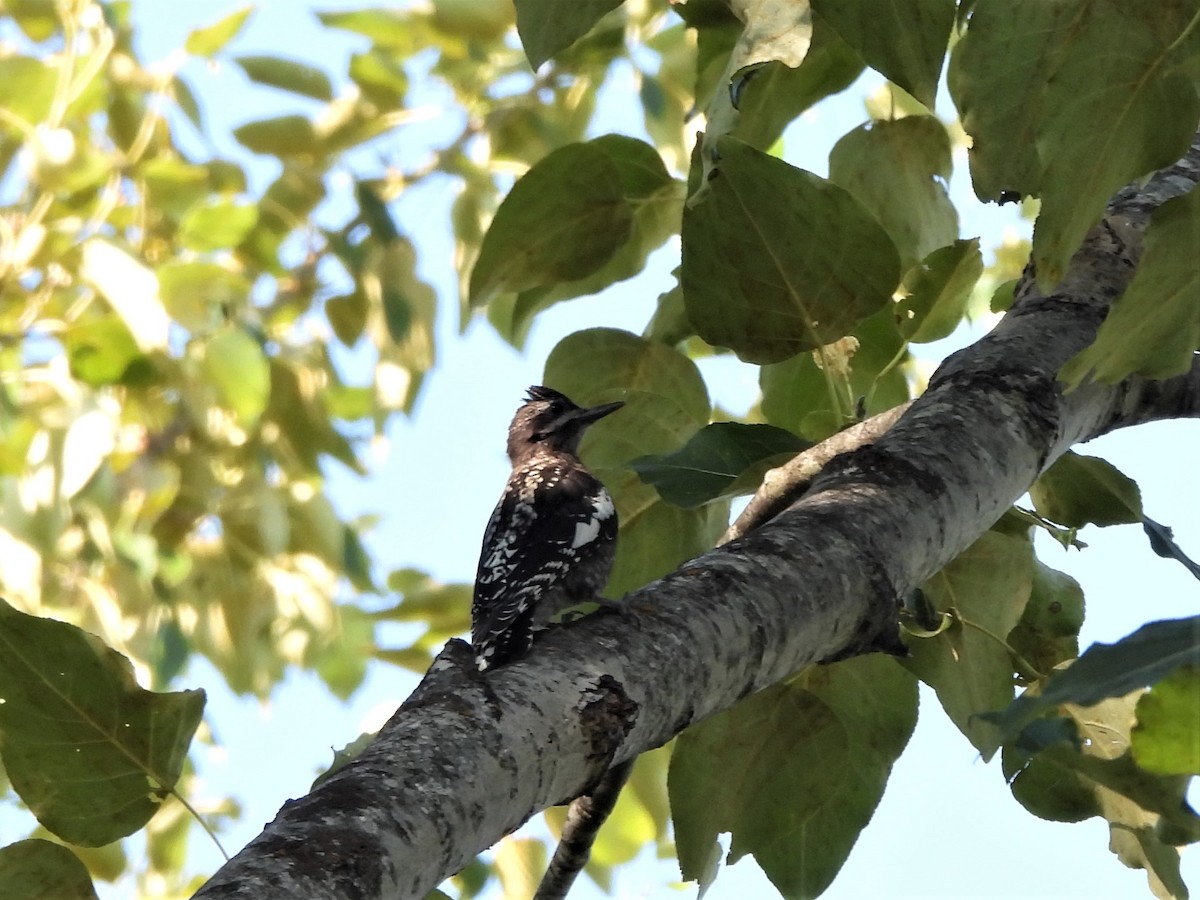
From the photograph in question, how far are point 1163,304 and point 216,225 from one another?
2.40 meters

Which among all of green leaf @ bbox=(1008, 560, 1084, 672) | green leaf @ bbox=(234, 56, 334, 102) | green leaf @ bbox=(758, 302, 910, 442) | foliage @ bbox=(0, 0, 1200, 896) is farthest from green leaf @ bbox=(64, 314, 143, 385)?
green leaf @ bbox=(1008, 560, 1084, 672)

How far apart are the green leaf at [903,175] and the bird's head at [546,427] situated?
1.68 m

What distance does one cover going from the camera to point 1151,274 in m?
1.08

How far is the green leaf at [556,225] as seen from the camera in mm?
1908

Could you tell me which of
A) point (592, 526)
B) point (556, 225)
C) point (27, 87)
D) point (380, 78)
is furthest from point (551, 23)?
point (27, 87)

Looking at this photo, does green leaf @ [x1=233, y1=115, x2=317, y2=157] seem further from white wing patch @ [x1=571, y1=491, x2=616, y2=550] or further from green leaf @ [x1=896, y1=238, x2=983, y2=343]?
green leaf @ [x1=896, y1=238, x2=983, y2=343]

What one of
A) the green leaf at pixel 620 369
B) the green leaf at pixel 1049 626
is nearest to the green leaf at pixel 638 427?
the green leaf at pixel 620 369

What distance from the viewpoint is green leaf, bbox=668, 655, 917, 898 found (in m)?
1.68

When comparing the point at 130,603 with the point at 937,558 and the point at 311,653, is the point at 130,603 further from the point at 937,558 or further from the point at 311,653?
the point at 937,558

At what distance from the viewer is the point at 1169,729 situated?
838 mm

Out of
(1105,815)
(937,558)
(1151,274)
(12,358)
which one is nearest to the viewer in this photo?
(1151,274)

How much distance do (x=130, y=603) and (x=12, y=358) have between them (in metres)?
0.73

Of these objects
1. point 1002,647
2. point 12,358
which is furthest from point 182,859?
point 1002,647

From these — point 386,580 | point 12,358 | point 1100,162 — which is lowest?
point 1100,162
